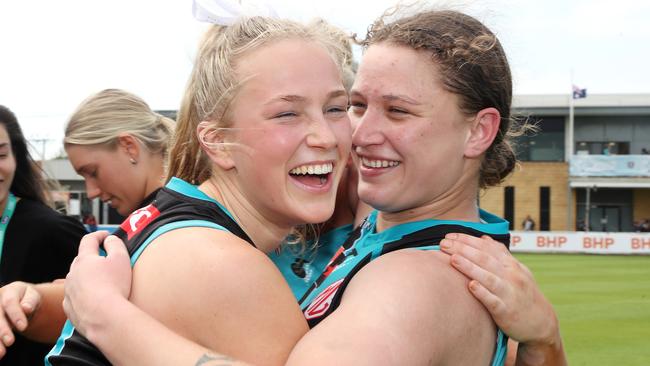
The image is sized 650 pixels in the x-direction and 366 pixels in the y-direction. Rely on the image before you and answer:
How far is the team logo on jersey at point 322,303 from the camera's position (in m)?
2.22

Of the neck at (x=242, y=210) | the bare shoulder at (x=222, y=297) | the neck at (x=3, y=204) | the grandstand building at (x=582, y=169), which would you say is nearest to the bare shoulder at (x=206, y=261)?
the bare shoulder at (x=222, y=297)

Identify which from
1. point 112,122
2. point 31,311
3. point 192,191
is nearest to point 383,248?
point 192,191

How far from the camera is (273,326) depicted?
184cm

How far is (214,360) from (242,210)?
592 mm

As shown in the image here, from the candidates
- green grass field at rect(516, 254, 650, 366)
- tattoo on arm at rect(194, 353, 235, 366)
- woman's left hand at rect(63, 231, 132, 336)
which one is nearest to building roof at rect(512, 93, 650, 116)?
green grass field at rect(516, 254, 650, 366)

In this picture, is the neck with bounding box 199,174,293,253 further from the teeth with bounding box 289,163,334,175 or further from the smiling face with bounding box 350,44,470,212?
the smiling face with bounding box 350,44,470,212

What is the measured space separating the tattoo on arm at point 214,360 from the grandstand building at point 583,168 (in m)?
38.4

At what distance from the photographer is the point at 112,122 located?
167 inches

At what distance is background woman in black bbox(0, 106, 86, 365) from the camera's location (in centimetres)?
380

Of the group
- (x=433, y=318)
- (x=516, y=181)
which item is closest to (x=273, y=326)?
(x=433, y=318)

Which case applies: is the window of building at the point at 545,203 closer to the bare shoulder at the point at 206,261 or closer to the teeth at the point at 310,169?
the teeth at the point at 310,169

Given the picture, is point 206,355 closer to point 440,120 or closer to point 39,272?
point 440,120

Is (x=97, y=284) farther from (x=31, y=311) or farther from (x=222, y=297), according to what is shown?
(x=31, y=311)

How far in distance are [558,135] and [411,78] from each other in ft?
139
